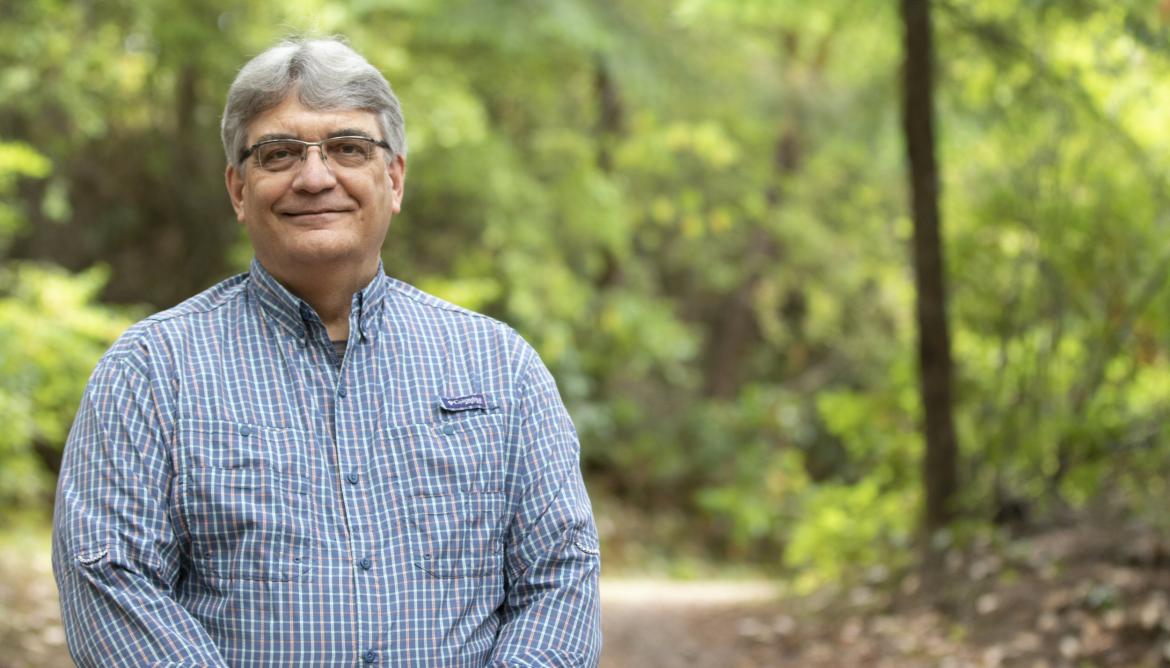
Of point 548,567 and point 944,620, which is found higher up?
point 944,620

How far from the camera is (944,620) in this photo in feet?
22.7

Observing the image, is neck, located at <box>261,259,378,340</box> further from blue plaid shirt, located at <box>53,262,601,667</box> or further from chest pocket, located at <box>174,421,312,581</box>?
chest pocket, located at <box>174,421,312,581</box>

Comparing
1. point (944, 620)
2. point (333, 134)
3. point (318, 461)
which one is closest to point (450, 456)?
point (318, 461)

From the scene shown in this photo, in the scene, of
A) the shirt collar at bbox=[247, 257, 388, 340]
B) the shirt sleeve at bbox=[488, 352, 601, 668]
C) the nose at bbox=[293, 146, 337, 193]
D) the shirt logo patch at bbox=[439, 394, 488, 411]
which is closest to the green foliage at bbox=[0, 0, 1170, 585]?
the nose at bbox=[293, 146, 337, 193]

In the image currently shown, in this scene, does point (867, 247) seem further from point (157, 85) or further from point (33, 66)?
point (33, 66)

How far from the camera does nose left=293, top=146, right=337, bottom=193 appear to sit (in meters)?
2.35

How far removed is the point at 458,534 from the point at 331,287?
0.52 metres

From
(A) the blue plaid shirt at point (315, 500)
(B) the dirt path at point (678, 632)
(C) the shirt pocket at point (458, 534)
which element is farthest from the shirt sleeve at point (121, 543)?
(B) the dirt path at point (678, 632)

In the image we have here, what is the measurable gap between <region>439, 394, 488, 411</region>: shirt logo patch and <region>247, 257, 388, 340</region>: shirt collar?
0.63 ft

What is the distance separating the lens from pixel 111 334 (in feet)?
23.3

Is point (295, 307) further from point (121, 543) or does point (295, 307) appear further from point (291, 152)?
point (121, 543)

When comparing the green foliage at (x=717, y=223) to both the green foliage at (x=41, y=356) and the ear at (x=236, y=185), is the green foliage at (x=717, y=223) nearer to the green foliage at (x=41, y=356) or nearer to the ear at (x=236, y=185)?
the green foliage at (x=41, y=356)

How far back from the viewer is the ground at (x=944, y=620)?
19.4 feet

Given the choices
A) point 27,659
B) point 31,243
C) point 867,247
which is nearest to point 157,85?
point 31,243
